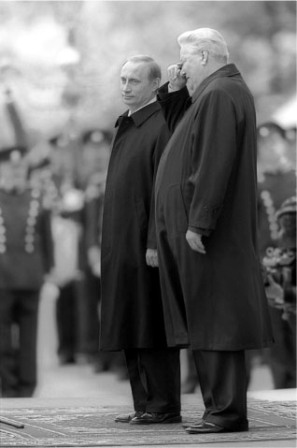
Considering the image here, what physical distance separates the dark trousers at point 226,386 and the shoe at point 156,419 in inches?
18.8

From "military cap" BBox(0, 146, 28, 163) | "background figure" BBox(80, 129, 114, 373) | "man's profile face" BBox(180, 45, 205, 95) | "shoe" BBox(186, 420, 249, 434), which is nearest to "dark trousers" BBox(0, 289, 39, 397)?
"background figure" BBox(80, 129, 114, 373)

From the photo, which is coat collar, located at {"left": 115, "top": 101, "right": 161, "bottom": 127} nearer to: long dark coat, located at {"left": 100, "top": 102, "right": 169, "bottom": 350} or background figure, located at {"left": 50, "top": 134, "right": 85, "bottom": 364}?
long dark coat, located at {"left": 100, "top": 102, "right": 169, "bottom": 350}

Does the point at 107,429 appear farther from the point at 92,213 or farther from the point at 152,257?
the point at 92,213

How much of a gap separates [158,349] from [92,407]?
0.97 m

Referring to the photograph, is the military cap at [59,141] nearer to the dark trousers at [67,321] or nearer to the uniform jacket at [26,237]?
the uniform jacket at [26,237]

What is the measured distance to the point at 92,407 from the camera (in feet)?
19.5

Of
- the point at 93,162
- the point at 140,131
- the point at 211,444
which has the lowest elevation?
the point at 211,444

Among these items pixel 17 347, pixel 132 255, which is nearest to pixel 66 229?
pixel 17 347

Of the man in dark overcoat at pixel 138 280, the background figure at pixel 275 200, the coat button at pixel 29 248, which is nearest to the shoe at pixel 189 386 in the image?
the background figure at pixel 275 200

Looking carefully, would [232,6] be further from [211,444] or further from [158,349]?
[211,444]

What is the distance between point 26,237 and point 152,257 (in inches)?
156

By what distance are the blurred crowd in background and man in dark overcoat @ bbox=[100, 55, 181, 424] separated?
3582mm

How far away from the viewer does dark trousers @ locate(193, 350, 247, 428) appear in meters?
4.51

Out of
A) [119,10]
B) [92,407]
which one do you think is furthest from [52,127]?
[92,407]
